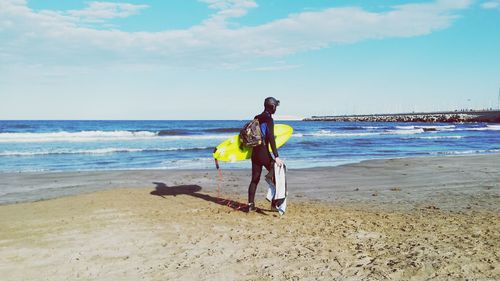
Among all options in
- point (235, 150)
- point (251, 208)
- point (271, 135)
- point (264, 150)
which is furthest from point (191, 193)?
point (271, 135)

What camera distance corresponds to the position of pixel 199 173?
12930mm

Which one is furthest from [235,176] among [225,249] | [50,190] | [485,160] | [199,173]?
[485,160]

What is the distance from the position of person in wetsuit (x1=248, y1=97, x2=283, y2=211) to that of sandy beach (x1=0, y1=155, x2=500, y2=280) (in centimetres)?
72

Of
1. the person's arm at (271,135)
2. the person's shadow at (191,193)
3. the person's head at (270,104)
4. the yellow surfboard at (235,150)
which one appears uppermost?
the person's head at (270,104)

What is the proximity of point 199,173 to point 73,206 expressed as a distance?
214 inches

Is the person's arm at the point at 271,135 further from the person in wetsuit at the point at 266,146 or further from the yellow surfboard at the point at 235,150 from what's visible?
the yellow surfboard at the point at 235,150

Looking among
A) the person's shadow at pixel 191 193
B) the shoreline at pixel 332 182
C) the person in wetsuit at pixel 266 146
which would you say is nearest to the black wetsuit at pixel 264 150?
the person in wetsuit at pixel 266 146

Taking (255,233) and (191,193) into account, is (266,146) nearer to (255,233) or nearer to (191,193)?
(255,233)

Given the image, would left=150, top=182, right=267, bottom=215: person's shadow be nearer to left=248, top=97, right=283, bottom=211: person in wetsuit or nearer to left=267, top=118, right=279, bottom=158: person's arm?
left=248, top=97, right=283, bottom=211: person in wetsuit

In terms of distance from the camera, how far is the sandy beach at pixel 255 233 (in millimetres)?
4438

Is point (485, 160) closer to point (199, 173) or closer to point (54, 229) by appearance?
point (199, 173)

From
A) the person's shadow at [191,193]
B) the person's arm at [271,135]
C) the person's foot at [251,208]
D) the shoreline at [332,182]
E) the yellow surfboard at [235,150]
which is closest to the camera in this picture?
the person's arm at [271,135]

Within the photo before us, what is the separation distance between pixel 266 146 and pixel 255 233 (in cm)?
168

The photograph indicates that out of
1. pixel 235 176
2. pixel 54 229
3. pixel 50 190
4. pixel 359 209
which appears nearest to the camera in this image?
pixel 54 229
